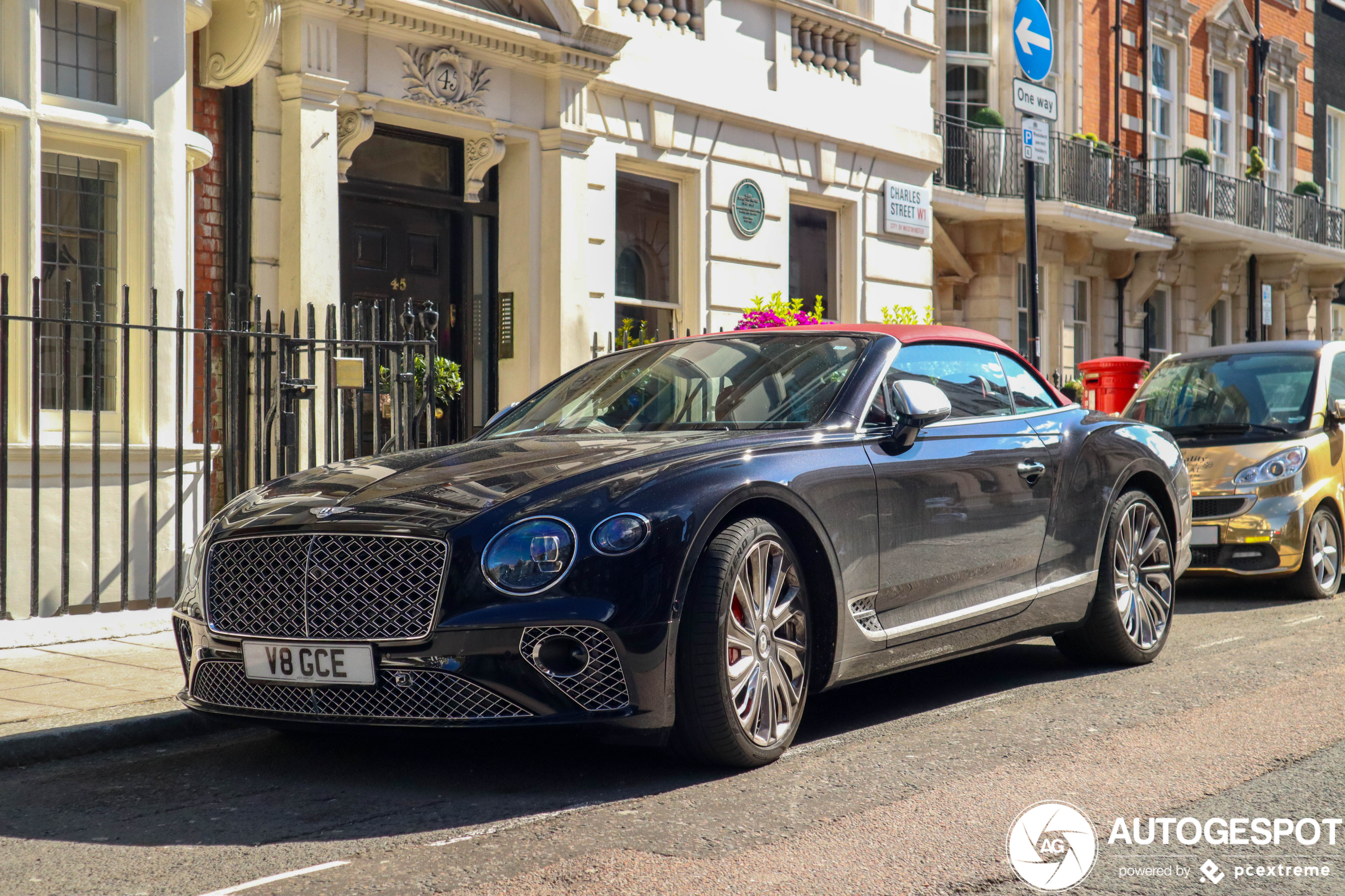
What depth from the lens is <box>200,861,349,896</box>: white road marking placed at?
11.8ft

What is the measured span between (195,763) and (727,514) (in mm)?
2083

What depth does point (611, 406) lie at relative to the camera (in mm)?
5898

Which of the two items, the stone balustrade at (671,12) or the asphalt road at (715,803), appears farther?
the stone balustrade at (671,12)

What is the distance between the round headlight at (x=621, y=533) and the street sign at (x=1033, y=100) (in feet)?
24.7

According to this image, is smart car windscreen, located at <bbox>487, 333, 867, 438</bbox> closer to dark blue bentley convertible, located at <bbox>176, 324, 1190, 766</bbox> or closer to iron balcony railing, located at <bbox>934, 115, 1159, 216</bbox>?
dark blue bentley convertible, located at <bbox>176, 324, 1190, 766</bbox>

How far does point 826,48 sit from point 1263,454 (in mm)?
7063

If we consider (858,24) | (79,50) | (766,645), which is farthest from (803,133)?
(766,645)

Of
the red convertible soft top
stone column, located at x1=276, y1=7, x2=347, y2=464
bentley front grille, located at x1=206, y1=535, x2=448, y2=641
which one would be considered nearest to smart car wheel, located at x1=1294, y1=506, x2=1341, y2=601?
the red convertible soft top

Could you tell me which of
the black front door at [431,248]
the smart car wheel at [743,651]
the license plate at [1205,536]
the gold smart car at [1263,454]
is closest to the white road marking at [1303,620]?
the gold smart car at [1263,454]

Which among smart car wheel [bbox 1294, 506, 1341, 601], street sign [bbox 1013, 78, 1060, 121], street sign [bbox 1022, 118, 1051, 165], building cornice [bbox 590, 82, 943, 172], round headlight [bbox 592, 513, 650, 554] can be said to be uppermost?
building cornice [bbox 590, 82, 943, 172]

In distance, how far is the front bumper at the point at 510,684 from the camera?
4.31 meters

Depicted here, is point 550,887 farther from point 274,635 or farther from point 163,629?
point 163,629

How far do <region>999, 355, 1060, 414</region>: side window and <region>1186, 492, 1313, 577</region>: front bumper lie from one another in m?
3.43

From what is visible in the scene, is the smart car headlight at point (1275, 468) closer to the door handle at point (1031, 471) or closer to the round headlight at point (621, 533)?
the door handle at point (1031, 471)
